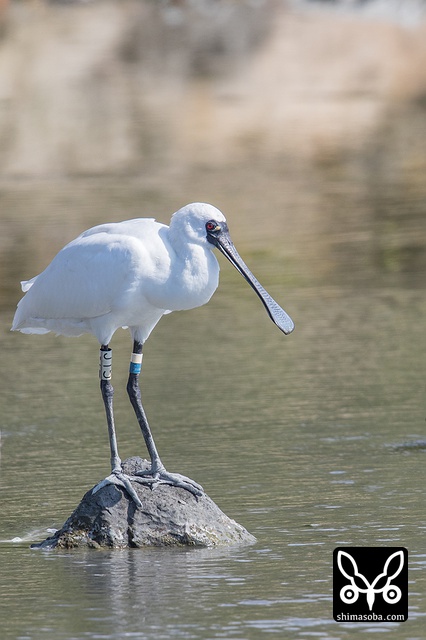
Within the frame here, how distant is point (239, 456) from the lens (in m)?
11.4

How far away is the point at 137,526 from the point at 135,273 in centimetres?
137

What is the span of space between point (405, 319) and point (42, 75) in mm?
20810

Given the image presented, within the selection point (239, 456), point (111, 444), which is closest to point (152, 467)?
point (111, 444)

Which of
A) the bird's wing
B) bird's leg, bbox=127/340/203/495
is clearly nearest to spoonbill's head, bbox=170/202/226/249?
the bird's wing

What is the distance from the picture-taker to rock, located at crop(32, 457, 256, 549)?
9289 mm

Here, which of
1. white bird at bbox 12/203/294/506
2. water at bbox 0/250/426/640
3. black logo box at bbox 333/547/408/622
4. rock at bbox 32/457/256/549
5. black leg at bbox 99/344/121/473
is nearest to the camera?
black logo box at bbox 333/547/408/622

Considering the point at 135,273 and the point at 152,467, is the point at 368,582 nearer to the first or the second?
the point at 152,467

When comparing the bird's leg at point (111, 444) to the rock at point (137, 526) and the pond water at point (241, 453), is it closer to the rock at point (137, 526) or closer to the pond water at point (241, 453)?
the rock at point (137, 526)

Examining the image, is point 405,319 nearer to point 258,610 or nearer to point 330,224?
point 330,224

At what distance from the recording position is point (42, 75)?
3556cm

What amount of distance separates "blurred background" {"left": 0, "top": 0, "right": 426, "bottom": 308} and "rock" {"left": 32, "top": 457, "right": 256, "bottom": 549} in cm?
921

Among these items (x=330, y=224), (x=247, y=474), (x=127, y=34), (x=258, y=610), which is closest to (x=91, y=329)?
(x=247, y=474)

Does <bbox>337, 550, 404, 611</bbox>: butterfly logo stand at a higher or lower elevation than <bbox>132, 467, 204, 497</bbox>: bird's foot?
lower

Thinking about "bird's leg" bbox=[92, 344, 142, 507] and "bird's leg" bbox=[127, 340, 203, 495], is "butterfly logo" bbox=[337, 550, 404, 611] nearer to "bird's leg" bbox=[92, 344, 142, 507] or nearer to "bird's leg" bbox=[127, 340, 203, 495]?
"bird's leg" bbox=[127, 340, 203, 495]
